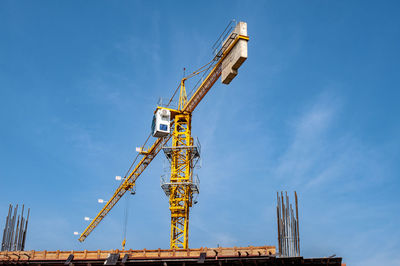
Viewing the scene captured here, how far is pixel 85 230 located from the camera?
91000mm

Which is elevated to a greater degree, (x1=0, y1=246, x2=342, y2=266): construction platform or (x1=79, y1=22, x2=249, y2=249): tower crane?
(x1=79, y1=22, x2=249, y2=249): tower crane

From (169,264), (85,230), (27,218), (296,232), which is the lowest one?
(169,264)

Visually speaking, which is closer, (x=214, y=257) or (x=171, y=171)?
(x=214, y=257)

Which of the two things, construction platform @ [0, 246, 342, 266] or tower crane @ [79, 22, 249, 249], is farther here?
tower crane @ [79, 22, 249, 249]

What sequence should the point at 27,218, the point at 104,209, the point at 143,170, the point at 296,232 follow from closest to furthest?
the point at 296,232, the point at 27,218, the point at 143,170, the point at 104,209

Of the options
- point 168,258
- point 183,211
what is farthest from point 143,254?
point 183,211

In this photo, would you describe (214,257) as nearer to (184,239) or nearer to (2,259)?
(2,259)

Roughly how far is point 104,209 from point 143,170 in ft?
48.8

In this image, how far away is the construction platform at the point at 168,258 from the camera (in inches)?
1268

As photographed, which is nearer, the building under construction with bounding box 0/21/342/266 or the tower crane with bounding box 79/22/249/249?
the building under construction with bounding box 0/21/342/266

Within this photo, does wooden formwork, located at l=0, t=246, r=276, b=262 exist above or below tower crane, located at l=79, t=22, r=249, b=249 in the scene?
below

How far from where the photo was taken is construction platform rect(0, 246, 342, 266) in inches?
1268

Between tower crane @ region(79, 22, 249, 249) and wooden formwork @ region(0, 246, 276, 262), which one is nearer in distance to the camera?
wooden formwork @ region(0, 246, 276, 262)

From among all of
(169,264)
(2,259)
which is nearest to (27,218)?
(2,259)
